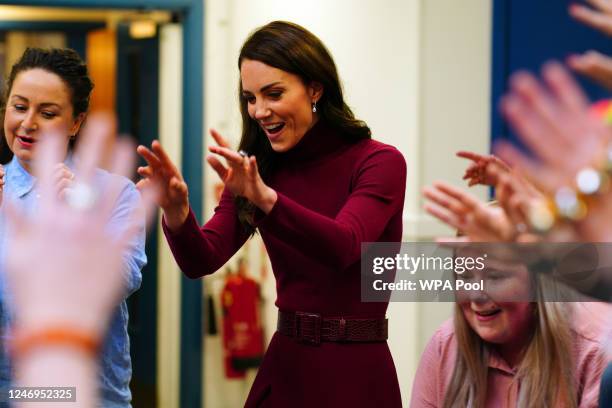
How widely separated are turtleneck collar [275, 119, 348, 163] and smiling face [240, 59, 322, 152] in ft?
0.10

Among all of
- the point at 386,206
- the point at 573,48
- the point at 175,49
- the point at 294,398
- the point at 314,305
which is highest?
the point at 175,49

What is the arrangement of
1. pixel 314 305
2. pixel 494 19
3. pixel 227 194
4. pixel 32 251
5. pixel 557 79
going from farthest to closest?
pixel 494 19 < pixel 227 194 < pixel 314 305 < pixel 557 79 < pixel 32 251

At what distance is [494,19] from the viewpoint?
3.29 m

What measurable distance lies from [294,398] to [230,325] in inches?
83.7

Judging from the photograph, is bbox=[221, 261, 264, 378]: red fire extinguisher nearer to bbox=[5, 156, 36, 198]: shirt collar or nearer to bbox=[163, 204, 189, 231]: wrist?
bbox=[5, 156, 36, 198]: shirt collar

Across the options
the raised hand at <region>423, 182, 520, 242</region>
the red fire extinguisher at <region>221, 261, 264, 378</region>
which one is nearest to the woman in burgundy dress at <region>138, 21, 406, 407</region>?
the raised hand at <region>423, 182, 520, 242</region>

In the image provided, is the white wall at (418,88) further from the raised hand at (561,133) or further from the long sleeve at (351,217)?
the raised hand at (561,133)

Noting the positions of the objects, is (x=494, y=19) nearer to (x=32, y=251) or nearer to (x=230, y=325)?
(x=230, y=325)

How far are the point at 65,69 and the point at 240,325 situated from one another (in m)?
2.14

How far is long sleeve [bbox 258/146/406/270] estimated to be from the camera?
5.06 feet

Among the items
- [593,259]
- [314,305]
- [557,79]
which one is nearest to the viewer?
[557,79]

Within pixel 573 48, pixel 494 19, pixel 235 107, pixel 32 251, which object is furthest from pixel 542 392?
pixel 235 107

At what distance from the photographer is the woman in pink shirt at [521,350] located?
1661mm

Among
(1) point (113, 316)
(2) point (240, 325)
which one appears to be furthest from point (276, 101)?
(2) point (240, 325)
